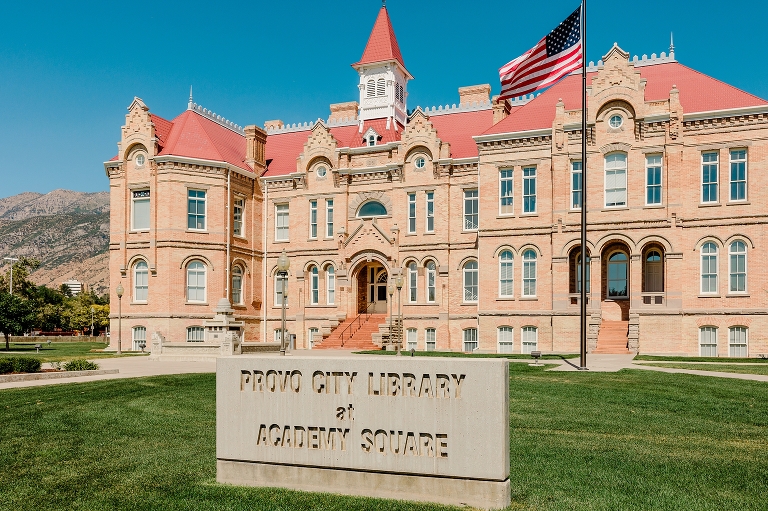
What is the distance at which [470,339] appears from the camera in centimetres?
3891

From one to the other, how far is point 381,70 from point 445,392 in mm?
43068

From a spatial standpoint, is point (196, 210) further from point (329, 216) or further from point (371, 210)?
point (371, 210)

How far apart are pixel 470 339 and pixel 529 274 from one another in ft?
18.5

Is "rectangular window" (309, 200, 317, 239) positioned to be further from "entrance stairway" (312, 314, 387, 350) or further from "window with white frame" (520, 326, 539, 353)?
"window with white frame" (520, 326, 539, 353)

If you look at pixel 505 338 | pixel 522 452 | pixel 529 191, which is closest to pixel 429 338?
pixel 505 338

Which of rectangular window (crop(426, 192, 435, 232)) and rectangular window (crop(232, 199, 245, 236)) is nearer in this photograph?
rectangular window (crop(426, 192, 435, 232))

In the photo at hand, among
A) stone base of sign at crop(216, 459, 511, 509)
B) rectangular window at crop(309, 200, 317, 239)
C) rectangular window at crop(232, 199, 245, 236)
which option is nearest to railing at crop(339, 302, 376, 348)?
rectangular window at crop(309, 200, 317, 239)

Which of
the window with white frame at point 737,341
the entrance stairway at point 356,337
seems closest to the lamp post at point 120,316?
the entrance stairway at point 356,337

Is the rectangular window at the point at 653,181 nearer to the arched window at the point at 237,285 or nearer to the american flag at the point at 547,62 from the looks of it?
the american flag at the point at 547,62

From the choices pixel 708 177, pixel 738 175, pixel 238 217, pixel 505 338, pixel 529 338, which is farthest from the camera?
pixel 238 217

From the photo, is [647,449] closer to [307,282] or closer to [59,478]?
[59,478]

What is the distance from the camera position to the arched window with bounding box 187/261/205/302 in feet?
135

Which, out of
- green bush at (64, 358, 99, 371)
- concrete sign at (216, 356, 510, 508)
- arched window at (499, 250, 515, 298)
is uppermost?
arched window at (499, 250, 515, 298)

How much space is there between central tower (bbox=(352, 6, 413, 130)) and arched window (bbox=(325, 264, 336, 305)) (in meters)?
10.4
